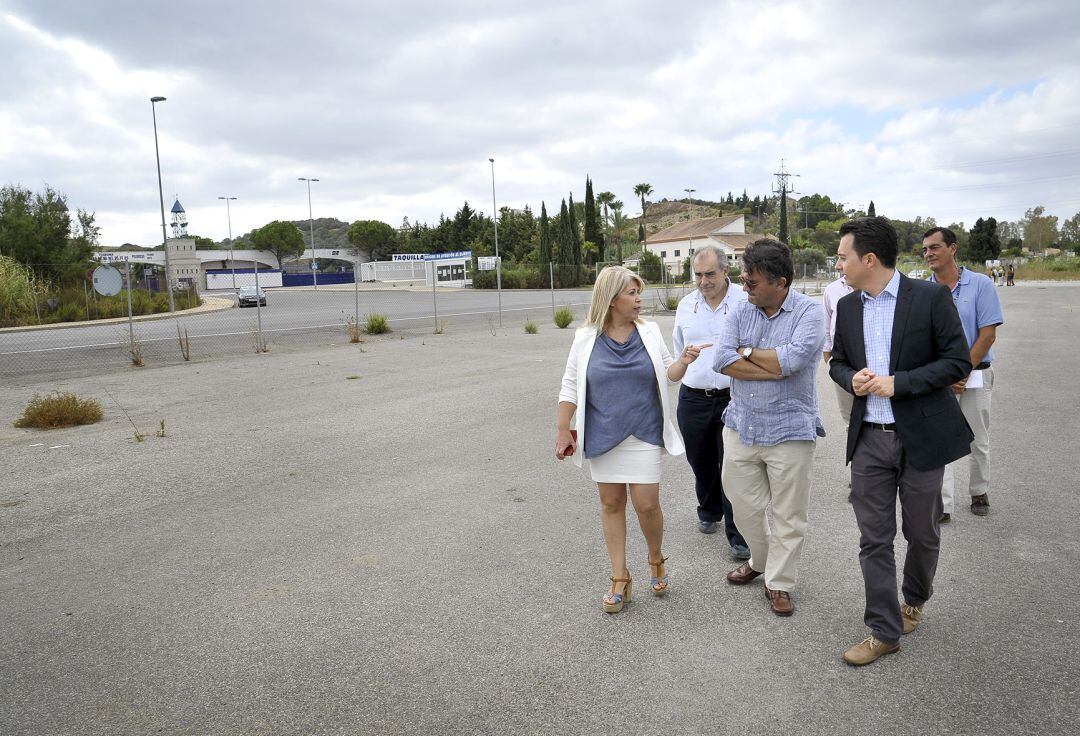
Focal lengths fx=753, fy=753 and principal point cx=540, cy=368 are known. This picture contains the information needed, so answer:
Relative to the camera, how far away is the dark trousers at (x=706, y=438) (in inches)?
183

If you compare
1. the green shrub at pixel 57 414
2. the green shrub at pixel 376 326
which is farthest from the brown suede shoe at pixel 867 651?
the green shrub at pixel 376 326

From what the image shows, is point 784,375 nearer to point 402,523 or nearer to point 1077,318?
point 402,523

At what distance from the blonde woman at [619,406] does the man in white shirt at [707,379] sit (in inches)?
26.2

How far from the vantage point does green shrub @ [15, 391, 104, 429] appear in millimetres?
9180

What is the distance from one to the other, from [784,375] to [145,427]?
7953mm

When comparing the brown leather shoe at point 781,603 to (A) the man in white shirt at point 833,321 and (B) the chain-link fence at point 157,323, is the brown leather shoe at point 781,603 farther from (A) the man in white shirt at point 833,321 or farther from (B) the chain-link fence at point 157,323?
(B) the chain-link fence at point 157,323

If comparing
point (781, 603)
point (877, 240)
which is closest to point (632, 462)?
point (781, 603)

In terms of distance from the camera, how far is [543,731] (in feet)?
9.66

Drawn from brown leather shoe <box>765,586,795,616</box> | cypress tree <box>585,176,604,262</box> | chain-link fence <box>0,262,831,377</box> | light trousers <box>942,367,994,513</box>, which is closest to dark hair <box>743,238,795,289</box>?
brown leather shoe <box>765,586,795,616</box>

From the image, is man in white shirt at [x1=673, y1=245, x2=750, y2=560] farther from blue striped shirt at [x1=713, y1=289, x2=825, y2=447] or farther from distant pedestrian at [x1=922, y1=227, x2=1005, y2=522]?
distant pedestrian at [x1=922, y1=227, x2=1005, y2=522]

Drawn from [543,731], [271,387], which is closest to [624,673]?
[543,731]

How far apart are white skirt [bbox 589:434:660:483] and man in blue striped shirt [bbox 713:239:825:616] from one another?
452 millimetres

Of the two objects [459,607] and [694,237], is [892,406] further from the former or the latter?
[694,237]

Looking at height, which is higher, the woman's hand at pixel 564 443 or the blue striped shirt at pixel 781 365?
the blue striped shirt at pixel 781 365
